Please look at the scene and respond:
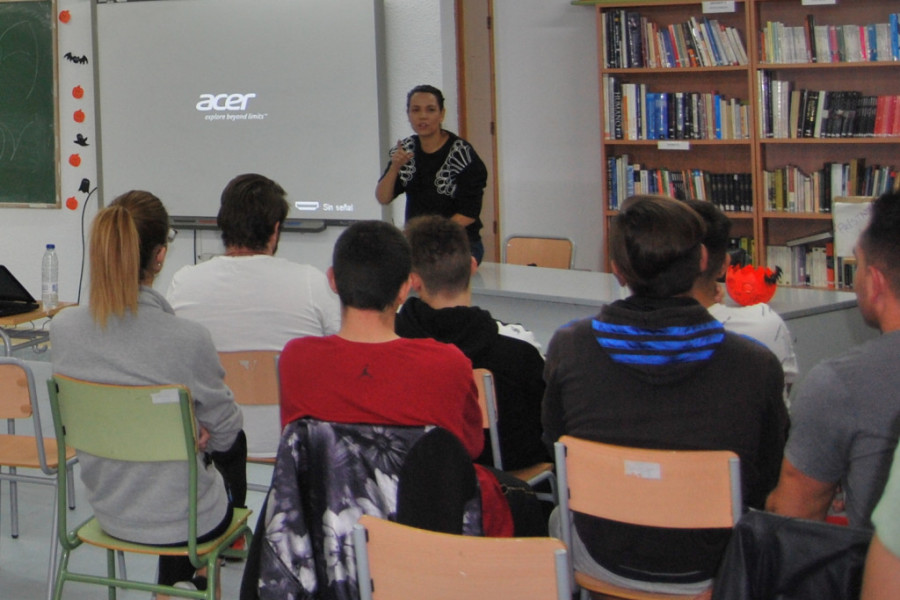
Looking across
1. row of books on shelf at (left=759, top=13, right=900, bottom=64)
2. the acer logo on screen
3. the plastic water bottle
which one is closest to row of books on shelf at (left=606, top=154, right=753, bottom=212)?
row of books on shelf at (left=759, top=13, right=900, bottom=64)

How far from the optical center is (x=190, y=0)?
585 cm

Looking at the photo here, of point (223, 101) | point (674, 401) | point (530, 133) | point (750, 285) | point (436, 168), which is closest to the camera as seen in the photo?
point (674, 401)

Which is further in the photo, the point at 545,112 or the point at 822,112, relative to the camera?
the point at 545,112

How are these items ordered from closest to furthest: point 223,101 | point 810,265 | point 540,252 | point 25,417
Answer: point 25,417 < point 540,252 < point 810,265 < point 223,101

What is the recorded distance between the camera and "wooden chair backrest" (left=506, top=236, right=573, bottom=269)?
16.6ft

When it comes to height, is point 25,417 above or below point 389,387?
below

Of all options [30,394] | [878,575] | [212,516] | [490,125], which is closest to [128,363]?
[212,516]

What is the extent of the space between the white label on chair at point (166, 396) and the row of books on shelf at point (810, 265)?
13.4ft

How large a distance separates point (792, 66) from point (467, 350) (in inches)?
141

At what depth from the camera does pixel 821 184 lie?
18.0ft

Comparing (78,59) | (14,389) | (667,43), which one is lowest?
(14,389)

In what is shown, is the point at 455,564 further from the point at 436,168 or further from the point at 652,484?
the point at 436,168

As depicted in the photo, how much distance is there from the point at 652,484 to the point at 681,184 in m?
4.24

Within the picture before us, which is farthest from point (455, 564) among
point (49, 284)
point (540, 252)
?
point (540, 252)
